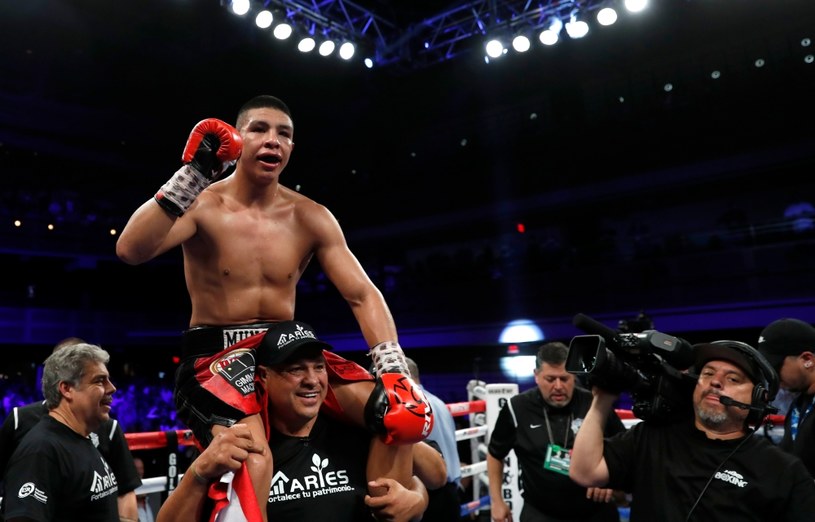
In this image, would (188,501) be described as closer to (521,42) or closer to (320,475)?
(320,475)

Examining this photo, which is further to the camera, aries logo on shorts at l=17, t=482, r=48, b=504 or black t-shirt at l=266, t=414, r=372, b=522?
aries logo on shorts at l=17, t=482, r=48, b=504

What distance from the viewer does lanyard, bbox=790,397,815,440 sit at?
8.07 feet

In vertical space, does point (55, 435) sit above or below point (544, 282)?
below

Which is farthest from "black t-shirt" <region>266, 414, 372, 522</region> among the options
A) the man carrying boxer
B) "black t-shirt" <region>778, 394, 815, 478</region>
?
"black t-shirt" <region>778, 394, 815, 478</region>

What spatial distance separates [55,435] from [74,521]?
0.31 m

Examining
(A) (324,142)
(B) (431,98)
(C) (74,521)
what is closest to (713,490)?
(C) (74,521)

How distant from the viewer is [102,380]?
2646 millimetres

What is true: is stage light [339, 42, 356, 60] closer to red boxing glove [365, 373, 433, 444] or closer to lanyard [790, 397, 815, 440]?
lanyard [790, 397, 815, 440]

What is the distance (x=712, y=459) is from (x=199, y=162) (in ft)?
5.33

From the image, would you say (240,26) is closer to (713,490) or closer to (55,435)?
(55,435)

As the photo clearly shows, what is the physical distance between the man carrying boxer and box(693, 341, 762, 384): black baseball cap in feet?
2.73

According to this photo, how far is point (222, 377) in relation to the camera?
5.79ft

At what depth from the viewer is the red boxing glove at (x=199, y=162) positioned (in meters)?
1.81

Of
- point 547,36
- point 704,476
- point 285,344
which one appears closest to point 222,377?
point 285,344
